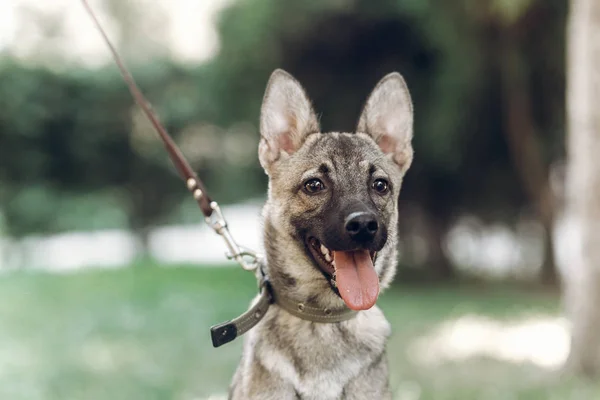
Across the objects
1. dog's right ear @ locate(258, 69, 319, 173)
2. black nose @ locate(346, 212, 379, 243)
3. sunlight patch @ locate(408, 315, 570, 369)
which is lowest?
sunlight patch @ locate(408, 315, 570, 369)

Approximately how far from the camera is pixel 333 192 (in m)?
3.08

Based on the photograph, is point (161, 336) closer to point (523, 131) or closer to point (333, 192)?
point (333, 192)

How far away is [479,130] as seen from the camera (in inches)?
452

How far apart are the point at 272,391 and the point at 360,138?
4.35 ft

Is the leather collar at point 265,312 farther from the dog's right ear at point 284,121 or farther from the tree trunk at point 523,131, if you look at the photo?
the tree trunk at point 523,131

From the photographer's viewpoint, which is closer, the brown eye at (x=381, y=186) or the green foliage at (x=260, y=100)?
the brown eye at (x=381, y=186)

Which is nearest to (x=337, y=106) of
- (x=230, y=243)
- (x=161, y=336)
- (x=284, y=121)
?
(x=161, y=336)

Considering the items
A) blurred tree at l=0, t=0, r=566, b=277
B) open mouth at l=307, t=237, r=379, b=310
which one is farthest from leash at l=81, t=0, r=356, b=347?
blurred tree at l=0, t=0, r=566, b=277

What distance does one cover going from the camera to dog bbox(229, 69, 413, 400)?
2822mm

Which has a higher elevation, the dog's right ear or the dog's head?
the dog's right ear

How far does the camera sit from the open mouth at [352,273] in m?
2.78

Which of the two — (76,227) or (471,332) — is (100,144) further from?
(471,332)

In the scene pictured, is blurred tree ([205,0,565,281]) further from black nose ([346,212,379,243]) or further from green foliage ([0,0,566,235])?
black nose ([346,212,379,243])

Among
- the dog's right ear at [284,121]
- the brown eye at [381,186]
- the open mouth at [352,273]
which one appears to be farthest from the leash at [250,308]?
the brown eye at [381,186]
